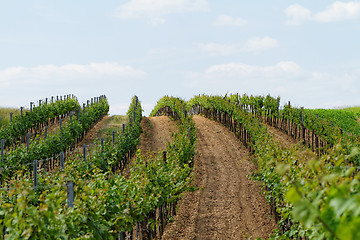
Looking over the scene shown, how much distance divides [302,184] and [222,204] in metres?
8.92

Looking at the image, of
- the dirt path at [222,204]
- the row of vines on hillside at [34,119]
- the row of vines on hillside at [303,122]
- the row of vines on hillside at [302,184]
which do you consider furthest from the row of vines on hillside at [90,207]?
the row of vines on hillside at [34,119]

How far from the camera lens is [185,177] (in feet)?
39.7

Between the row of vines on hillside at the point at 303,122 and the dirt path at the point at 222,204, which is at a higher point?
the row of vines on hillside at the point at 303,122

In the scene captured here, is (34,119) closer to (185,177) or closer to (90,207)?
(185,177)

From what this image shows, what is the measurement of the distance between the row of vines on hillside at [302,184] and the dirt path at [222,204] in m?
0.73

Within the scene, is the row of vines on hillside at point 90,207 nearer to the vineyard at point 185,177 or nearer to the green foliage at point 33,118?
the vineyard at point 185,177

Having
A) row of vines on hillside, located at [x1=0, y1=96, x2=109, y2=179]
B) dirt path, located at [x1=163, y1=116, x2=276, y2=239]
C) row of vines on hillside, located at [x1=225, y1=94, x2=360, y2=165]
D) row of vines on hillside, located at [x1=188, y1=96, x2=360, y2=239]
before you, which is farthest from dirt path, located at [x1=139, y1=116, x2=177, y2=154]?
row of vines on hillside, located at [x1=225, y1=94, x2=360, y2=165]

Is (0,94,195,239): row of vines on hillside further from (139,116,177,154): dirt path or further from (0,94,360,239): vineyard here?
(139,116,177,154): dirt path

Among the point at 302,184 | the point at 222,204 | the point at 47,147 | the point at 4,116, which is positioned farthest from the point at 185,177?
the point at 4,116

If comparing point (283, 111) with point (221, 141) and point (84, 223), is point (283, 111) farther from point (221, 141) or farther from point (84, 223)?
point (84, 223)

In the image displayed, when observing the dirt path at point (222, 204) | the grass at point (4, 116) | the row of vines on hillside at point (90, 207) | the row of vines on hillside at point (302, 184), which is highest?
the grass at point (4, 116)

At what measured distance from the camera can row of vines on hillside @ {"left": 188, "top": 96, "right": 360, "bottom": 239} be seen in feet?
9.28

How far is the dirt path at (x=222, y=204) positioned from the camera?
11641 mm

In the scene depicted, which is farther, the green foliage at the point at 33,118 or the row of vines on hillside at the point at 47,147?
the green foliage at the point at 33,118
